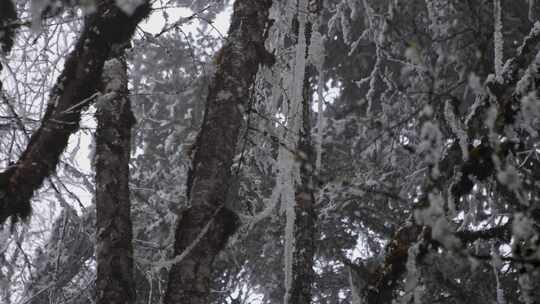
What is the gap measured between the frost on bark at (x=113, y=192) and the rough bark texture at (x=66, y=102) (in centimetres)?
17

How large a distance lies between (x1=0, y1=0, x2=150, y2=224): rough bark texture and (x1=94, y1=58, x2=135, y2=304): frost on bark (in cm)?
17

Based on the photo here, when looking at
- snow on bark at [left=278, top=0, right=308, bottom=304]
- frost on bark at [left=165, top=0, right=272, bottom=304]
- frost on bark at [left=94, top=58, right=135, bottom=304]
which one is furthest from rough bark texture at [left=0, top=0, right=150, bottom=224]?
A: snow on bark at [left=278, top=0, right=308, bottom=304]

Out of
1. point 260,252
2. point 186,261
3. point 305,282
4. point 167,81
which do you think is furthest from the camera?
point 167,81

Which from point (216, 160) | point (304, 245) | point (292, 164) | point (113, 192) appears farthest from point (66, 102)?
point (304, 245)

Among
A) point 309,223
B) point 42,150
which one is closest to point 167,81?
point 309,223

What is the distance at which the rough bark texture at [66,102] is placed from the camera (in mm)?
2875

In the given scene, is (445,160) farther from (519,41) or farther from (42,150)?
(519,41)

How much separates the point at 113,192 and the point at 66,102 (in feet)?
1.79

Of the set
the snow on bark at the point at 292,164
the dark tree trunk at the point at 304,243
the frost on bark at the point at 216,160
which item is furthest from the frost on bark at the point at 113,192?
the dark tree trunk at the point at 304,243

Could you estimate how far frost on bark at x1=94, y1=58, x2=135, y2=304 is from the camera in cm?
295

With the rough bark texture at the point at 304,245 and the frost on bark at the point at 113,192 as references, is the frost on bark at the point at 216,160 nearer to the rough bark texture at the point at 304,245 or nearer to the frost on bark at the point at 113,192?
the frost on bark at the point at 113,192

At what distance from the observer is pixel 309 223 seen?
16.8ft

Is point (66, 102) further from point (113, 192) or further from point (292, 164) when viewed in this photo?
point (292, 164)

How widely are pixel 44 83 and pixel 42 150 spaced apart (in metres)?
1.05
